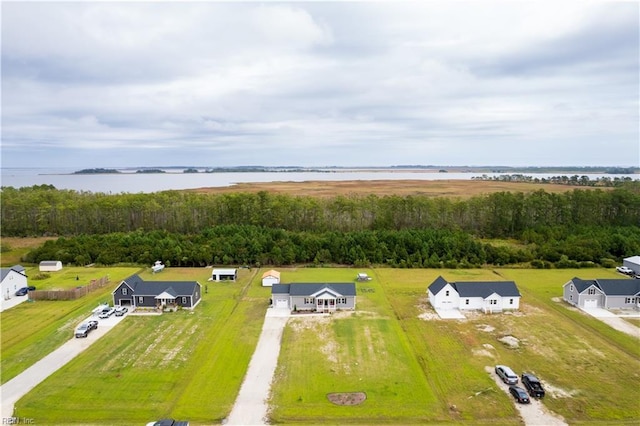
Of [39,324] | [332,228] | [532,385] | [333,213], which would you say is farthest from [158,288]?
[333,213]

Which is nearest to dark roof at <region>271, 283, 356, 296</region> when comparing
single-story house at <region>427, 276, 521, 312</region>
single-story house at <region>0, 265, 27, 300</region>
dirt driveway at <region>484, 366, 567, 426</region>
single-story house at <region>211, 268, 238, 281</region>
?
single-story house at <region>427, 276, 521, 312</region>

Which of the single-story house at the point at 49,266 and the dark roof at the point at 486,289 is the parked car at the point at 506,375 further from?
the single-story house at the point at 49,266

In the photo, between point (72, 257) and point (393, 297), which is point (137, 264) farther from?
point (393, 297)

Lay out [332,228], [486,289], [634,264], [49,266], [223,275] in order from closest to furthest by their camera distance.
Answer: [486,289]
[223,275]
[634,264]
[49,266]
[332,228]

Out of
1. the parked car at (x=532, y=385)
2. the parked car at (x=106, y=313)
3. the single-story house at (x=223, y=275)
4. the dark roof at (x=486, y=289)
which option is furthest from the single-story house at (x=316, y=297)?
the parked car at (x=532, y=385)

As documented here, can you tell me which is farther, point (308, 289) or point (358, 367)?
point (308, 289)

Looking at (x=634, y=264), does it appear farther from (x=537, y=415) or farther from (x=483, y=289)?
(x=537, y=415)
